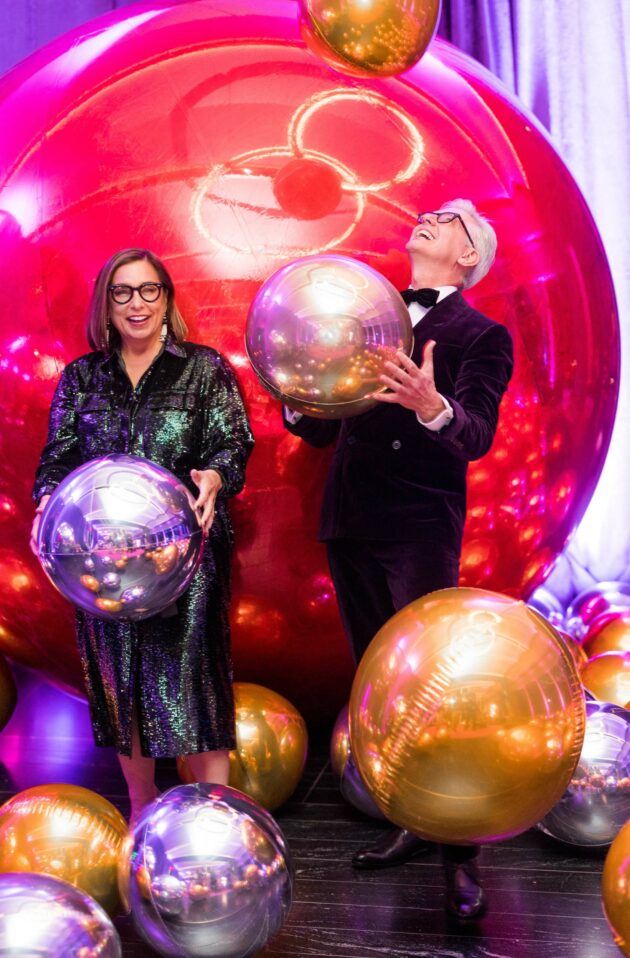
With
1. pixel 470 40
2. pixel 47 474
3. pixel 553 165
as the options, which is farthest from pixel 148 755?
pixel 470 40

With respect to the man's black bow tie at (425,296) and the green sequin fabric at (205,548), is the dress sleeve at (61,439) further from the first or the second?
the man's black bow tie at (425,296)

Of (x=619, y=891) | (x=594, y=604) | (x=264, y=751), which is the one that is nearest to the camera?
(x=619, y=891)

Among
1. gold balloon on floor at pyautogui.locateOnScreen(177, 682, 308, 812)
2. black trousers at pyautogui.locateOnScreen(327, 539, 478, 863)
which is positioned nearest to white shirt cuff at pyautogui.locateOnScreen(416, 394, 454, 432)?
black trousers at pyautogui.locateOnScreen(327, 539, 478, 863)

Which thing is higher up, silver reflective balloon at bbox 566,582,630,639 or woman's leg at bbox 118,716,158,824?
woman's leg at bbox 118,716,158,824

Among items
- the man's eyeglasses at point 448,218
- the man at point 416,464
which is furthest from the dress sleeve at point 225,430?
the man's eyeglasses at point 448,218

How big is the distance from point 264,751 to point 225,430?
83 cm

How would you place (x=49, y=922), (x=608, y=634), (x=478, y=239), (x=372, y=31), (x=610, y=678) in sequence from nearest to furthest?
(x=49, y=922) < (x=372, y=31) < (x=478, y=239) < (x=610, y=678) < (x=608, y=634)

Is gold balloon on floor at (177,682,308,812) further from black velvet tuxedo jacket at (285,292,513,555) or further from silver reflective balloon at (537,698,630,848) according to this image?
silver reflective balloon at (537,698,630,848)

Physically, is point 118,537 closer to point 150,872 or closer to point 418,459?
point 150,872

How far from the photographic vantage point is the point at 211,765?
104 inches

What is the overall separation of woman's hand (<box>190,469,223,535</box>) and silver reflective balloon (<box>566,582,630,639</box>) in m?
2.05

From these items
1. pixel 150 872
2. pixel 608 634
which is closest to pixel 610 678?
pixel 608 634

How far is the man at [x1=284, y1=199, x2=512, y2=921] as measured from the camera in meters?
2.47

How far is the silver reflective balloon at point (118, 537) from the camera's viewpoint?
7.10 ft
